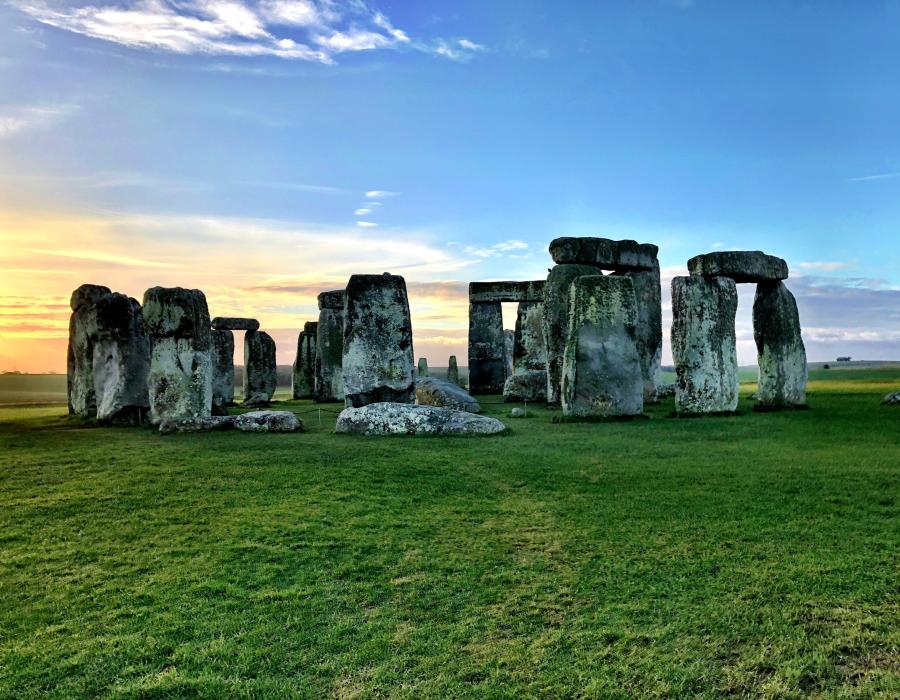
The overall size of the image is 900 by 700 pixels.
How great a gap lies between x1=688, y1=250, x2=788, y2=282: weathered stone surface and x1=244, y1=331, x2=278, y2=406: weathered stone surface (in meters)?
13.8

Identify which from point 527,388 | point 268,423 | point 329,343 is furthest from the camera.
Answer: point 329,343

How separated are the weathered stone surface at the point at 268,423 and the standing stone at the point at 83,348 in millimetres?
4495

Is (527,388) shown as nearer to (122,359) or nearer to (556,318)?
(556,318)

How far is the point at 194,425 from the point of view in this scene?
12023 mm

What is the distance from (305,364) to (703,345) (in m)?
14.5

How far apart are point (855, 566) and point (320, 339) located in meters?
18.6

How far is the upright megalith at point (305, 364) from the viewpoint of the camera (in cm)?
2395

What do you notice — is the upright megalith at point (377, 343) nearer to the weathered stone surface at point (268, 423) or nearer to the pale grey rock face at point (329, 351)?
the weathered stone surface at point (268, 423)

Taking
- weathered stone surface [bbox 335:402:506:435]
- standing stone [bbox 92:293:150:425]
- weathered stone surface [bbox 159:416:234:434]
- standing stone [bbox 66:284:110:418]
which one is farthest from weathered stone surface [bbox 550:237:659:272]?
standing stone [bbox 66:284:110:418]

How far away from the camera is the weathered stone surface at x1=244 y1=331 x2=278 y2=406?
72.4ft

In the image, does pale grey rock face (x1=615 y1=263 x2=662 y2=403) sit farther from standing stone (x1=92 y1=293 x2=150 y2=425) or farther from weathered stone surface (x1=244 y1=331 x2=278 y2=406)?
standing stone (x1=92 y1=293 x2=150 y2=425)

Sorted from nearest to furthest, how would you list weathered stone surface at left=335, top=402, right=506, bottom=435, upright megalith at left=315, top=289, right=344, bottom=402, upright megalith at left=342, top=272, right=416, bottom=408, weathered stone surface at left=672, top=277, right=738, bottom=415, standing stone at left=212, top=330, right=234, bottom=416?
weathered stone surface at left=335, top=402, right=506, bottom=435
upright megalith at left=342, top=272, right=416, bottom=408
weathered stone surface at left=672, top=277, right=738, bottom=415
standing stone at left=212, top=330, right=234, bottom=416
upright megalith at left=315, top=289, right=344, bottom=402

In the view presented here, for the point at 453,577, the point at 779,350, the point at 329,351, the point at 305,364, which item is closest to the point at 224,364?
the point at 329,351

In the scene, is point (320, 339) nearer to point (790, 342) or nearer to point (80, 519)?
point (790, 342)
